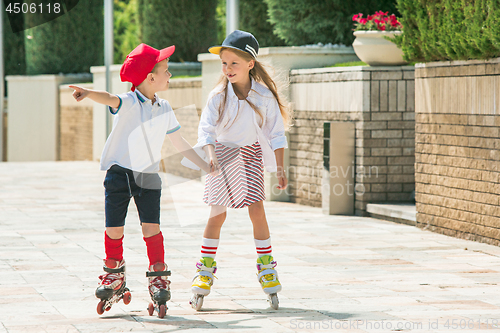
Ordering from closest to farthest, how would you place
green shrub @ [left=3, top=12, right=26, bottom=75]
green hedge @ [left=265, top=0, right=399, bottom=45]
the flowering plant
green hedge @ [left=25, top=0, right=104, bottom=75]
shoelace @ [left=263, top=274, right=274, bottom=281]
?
shoelace @ [left=263, top=274, right=274, bottom=281] < the flowering plant < green hedge @ [left=265, top=0, right=399, bottom=45] < green hedge @ [left=25, top=0, right=104, bottom=75] < green shrub @ [left=3, top=12, right=26, bottom=75]

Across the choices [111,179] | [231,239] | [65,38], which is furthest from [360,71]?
[65,38]

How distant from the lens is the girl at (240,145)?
469 cm

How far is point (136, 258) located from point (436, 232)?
332 centimetres

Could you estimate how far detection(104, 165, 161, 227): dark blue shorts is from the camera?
4368 mm

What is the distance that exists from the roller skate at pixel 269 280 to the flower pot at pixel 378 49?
5.07 meters

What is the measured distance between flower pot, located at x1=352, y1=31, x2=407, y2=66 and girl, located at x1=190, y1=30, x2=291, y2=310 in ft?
15.2

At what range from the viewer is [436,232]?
7.95 metres

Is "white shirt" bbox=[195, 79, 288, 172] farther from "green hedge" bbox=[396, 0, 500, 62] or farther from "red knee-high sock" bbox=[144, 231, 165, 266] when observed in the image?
"green hedge" bbox=[396, 0, 500, 62]

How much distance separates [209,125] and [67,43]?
1989 cm

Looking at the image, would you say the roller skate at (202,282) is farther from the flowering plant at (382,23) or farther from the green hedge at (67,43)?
the green hedge at (67,43)

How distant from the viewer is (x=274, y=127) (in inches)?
188

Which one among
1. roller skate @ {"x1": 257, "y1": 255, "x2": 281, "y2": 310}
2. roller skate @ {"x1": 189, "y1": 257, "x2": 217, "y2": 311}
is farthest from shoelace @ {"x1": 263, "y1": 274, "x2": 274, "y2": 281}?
roller skate @ {"x1": 189, "y1": 257, "x2": 217, "y2": 311}

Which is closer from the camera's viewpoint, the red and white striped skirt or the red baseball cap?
the red baseball cap

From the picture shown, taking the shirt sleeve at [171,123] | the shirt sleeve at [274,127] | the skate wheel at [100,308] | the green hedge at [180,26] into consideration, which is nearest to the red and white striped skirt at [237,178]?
the shirt sleeve at [274,127]
